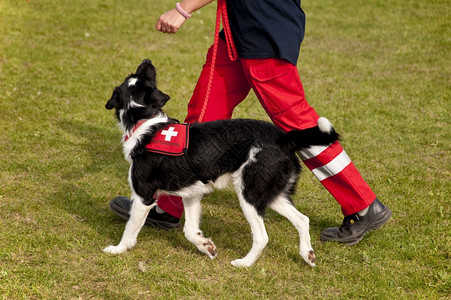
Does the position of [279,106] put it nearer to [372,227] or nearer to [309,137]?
[309,137]

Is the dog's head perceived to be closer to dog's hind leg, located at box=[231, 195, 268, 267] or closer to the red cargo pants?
the red cargo pants

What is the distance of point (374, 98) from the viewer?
25.3ft

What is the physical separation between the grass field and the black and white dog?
256 mm

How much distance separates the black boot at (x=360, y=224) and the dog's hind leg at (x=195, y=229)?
38.4 inches

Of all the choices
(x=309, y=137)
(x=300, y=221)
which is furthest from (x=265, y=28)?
(x=300, y=221)

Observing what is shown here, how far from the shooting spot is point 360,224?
4168 mm

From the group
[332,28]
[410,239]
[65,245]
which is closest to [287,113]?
[410,239]

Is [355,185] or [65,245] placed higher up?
[355,185]

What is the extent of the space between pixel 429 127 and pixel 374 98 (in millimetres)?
1150

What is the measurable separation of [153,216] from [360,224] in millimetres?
1639

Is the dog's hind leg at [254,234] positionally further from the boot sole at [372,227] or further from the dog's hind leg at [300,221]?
the boot sole at [372,227]

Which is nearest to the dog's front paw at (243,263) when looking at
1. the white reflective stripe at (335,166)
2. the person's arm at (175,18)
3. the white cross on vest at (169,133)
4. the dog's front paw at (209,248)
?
the dog's front paw at (209,248)

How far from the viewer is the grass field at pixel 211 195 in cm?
372

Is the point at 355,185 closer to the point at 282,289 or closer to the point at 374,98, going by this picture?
the point at 282,289
